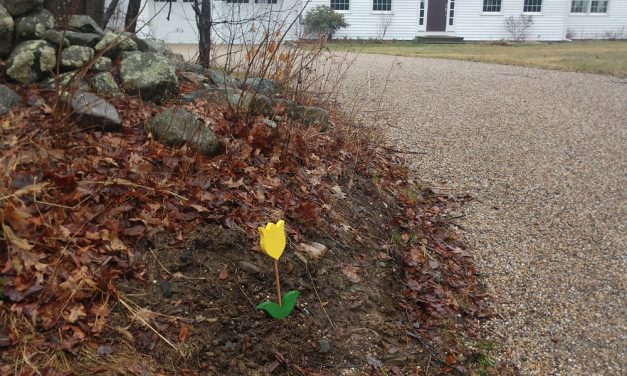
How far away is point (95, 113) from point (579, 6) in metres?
28.9

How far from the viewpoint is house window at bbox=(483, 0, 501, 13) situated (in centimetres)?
2538

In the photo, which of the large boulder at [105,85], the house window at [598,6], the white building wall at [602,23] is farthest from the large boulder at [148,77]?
the house window at [598,6]

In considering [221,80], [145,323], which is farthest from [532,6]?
[145,323]

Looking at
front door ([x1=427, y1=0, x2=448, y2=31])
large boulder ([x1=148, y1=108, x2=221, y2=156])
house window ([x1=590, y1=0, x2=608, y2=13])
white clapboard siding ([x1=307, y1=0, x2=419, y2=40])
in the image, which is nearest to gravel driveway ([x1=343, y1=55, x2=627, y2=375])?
large boulder ([x1=148, y1=108, x2=221, y2=156])

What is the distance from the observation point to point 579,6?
27.5m

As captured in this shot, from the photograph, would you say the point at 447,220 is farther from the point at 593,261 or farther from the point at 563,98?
the point at 563,98

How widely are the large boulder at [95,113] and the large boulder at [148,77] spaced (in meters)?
0.67

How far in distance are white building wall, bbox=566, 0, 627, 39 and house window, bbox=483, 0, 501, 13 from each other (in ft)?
13.4

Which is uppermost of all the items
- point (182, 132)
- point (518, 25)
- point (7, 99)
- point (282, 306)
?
point (518, 25)

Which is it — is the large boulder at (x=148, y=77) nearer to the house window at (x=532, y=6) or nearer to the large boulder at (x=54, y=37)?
the large boulder at (x=54, y=37)

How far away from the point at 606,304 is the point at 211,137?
304cm

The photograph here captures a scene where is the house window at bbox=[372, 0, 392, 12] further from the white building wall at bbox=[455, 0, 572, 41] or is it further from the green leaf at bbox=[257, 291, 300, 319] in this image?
the green leaf at bbox=[257, 291, 300, 319]

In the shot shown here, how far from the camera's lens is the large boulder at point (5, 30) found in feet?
14.9

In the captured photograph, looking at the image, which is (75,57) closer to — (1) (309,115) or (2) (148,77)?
(2) (148,77)
